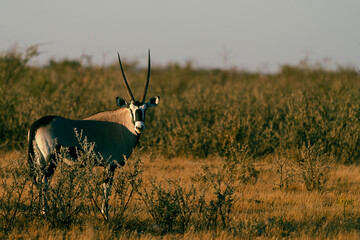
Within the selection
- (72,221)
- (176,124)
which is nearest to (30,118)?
(176,124)

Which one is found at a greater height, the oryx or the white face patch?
the white face patch

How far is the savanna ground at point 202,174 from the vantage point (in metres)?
4.89

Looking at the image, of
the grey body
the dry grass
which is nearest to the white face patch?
the grey body

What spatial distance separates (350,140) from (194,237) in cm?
599

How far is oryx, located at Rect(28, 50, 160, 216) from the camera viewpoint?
16.9ft

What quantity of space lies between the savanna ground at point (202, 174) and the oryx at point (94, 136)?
23 centimetres

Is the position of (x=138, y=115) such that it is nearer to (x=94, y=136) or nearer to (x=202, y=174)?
(x=94, y=136)

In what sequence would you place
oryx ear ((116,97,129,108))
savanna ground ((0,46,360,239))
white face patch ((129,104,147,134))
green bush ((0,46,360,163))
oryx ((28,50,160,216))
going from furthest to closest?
green bush ((0,46,360,163)) < oryx ear ((116,97,129,108)) < white face patch ((129,104,147,134)) < oryx ((28,50,160,216)) < savanna ground ((0,46,360,239))

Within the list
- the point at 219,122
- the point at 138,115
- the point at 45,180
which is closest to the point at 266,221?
the point at 138,115

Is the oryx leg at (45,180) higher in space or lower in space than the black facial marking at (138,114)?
lower

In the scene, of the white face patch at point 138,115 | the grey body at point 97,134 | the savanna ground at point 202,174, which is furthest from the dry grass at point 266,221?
the white face patch at point 138,115

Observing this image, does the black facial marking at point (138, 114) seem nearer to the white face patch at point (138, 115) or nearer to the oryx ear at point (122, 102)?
the white face patch at point (138, 115)

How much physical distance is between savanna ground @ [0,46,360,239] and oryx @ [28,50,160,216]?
225 mm

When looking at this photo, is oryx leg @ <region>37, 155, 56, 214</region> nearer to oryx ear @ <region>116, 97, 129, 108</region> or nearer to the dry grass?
the dry grass
